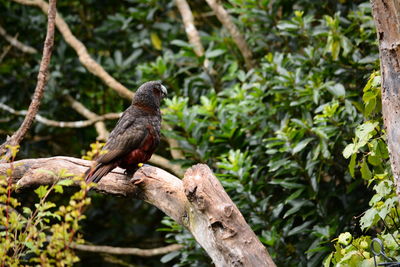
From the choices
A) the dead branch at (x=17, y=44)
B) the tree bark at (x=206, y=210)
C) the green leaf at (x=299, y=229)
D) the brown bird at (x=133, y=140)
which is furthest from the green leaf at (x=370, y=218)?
the dead branch at (x=17, y=44)

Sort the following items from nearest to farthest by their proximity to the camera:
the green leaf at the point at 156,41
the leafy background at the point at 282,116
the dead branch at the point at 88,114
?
the leafy background at the point at 282,116, the dead branch at the point at 88,114, the green leaf at the point at 156,41

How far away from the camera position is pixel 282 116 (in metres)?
4.42

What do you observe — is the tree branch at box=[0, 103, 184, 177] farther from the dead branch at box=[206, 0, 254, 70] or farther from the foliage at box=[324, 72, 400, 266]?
the foliage at box=[324, 72, 400, 266]

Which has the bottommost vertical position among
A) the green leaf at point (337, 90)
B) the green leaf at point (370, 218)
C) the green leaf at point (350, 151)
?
the green leaf at point (370, 218)

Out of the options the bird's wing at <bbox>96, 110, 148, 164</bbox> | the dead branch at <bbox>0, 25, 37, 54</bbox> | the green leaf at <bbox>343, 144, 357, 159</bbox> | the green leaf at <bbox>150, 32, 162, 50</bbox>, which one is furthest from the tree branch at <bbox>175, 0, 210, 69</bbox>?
the green leaf at <bbox>343, 144, 357, 159</bbox>

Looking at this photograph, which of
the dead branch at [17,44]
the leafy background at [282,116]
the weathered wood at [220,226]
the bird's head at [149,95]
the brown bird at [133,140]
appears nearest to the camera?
the weathered wood at [220,226]

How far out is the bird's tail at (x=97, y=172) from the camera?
10.9ft

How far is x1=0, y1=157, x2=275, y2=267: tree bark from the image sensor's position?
256 centimetres

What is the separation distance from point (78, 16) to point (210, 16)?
4.71 ft

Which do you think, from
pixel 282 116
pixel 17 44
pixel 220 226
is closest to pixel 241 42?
pixel 282 116

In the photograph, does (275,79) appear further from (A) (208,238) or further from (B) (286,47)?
(A) (208,238)

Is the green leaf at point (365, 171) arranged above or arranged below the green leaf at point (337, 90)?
below

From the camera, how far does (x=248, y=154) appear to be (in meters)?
4.44

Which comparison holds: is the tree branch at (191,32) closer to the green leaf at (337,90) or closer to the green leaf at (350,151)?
the green leaf at (337,90)
